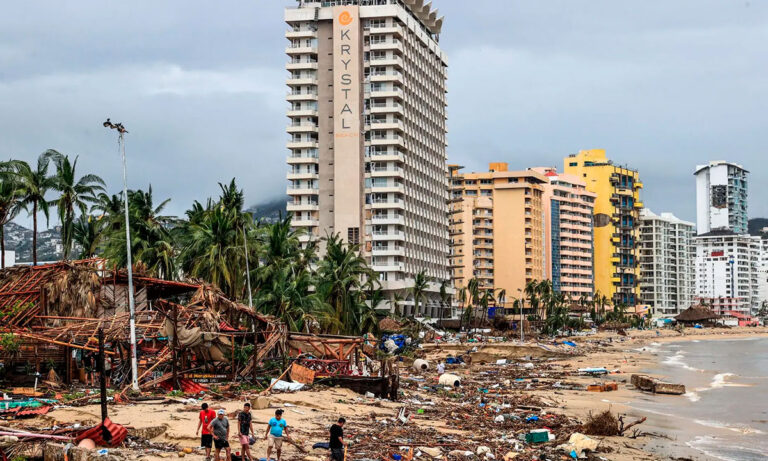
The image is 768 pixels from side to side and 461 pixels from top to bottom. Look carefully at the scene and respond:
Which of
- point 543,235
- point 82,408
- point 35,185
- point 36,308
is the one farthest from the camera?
point 543,235

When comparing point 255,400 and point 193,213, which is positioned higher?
point 193,213

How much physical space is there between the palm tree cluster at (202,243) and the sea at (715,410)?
21.8m

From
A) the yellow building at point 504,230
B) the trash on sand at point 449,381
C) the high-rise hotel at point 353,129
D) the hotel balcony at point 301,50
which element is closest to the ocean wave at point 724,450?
the trash on sand at point 449,381

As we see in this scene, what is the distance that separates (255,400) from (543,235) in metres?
170

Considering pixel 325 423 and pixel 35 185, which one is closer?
pixel 325 423

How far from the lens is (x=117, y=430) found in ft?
72.0

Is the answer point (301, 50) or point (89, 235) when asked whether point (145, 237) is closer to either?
point (89, 235)

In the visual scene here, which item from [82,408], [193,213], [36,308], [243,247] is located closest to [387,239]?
[193,213]

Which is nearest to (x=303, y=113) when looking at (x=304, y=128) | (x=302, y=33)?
(x=304, y=128)

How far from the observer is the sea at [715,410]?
31641mm

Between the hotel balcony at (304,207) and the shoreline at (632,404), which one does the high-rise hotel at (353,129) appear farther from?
the shoreline at (632,404)

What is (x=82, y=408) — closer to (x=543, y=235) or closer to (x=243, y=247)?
(x=243, y=247)

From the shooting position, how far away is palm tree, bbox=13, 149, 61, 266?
169 ft

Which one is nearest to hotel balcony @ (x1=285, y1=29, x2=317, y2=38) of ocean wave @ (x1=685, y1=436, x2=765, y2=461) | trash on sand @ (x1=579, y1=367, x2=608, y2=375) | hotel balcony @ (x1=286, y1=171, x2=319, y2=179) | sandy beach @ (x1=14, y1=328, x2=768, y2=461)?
hotel balcony @ (x1=286, y1=171, x2=319, y2=179)
